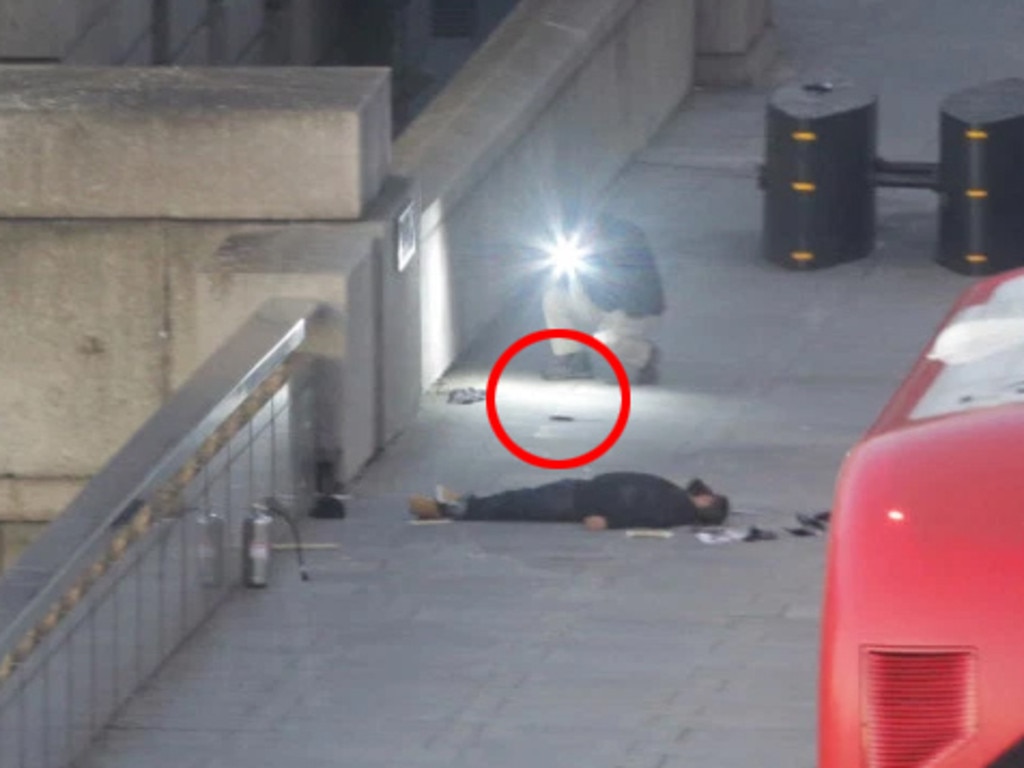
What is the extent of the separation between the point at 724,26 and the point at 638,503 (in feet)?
34.2

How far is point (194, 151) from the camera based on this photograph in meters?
11.5

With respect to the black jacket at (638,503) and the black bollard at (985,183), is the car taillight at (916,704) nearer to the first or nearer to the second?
the black jacket at (638,503)

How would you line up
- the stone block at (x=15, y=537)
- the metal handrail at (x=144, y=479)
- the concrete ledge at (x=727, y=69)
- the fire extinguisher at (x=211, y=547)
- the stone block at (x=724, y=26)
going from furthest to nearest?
the concrete ledge at (x=727, y=69), the stone block at (x=724, y=26), the stone block at (x=15, y=537), the fire extinguisher at (x=211, y=547), the metal handrail at (x=144, y=479)

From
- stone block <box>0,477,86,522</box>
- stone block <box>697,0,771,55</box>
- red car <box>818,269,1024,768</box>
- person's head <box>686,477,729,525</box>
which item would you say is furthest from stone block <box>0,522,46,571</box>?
stone block <box>697,0,771,55</box>

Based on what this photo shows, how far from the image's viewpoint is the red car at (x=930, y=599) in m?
4.13

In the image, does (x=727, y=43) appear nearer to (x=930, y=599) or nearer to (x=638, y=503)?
(x=638, y=503)

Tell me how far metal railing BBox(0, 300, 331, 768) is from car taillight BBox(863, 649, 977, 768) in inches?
128

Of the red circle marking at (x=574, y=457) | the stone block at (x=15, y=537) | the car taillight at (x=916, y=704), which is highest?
the car taillight at (x=916, y=704)

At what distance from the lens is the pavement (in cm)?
785

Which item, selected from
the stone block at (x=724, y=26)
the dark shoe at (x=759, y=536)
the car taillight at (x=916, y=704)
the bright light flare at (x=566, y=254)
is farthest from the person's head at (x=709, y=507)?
the stone block at (x=724, y=26)

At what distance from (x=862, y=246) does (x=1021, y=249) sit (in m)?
0.98

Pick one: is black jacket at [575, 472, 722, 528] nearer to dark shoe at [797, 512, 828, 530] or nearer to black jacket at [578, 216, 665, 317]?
dark shoe at [797, 512, 828, 530]

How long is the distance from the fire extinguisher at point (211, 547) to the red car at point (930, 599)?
480cm

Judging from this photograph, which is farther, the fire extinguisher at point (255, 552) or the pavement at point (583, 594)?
the fire extinguisher at point (255, 552)
